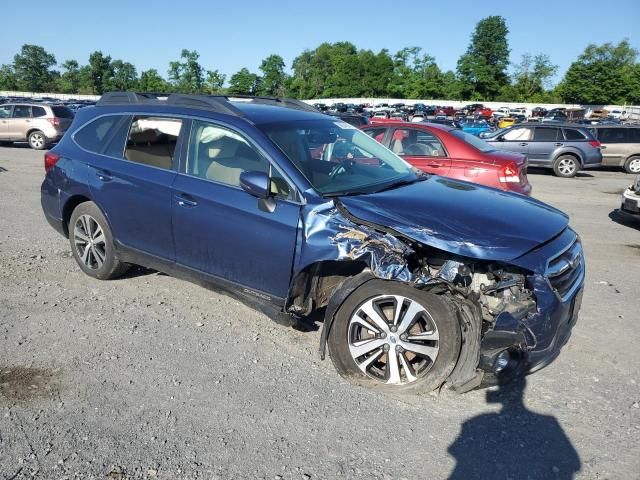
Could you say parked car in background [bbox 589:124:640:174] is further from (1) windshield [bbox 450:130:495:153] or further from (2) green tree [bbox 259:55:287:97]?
(2) green tree [bbox 259:55:287:97]

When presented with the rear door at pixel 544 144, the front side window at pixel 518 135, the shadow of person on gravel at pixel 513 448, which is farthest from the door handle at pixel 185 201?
the front side window at pixel 518 135

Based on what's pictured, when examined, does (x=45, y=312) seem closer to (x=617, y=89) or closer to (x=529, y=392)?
(x=529, y=392)

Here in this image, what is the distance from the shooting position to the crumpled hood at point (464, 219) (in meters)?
3.23

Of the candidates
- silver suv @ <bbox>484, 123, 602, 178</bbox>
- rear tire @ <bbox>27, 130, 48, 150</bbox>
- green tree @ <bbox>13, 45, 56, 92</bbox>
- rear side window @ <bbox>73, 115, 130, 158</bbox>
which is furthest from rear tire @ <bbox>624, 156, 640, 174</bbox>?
green tree @ <bbox>13, 45, 56, 92</bbox>

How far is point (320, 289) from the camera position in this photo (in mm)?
3861

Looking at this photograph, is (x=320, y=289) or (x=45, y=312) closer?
(x=320, y=289)

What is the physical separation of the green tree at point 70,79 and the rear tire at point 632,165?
10092cm

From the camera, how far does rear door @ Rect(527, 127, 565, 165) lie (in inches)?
649

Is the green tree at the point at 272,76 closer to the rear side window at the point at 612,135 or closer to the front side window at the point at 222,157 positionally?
the rear side window at the point at 612,135

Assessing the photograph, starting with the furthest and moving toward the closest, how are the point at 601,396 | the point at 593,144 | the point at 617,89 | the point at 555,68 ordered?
1. the point at 555,68
2. the point at 617,89
3. the point at 593,144
4. the point at 601,396

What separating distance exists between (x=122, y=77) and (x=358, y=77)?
1807 inches

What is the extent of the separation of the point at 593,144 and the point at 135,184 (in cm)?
1545

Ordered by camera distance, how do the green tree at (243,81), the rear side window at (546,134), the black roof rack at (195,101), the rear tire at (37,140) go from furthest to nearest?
1. the green tree at (243,81)
2. the rear tire at (37,140)
3. the rear side window at (546,134)
4. the black roof rack at (195,101)

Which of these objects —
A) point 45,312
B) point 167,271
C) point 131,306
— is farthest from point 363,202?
point 45,312
